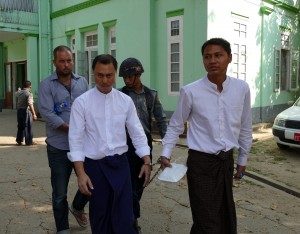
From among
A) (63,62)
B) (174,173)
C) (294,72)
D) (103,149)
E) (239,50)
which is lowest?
(174,173)

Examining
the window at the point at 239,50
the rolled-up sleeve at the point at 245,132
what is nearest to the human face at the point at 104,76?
the rolled-up sleeve at the point at 245,132

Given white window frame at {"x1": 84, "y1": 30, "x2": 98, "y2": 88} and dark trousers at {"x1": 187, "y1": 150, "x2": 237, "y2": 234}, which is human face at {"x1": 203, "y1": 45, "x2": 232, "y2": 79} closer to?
dark trousers at {"x1": 187, "y1": 150, "x2": 237, "y2": 234}

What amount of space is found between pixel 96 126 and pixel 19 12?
47.1 feet

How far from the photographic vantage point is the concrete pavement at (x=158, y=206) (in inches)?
168

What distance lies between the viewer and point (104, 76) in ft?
9.66

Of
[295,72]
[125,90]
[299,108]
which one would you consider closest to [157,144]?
[299,108]

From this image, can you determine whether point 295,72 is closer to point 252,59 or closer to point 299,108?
point 252,59

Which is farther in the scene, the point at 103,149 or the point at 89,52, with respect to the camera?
the point at 89,52

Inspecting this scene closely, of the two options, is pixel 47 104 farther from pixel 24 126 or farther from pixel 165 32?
pixel 165 32

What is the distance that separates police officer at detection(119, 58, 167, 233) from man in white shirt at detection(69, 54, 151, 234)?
738 mm

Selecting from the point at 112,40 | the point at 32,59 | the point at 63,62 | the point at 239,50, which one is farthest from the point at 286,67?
the point at 63,62

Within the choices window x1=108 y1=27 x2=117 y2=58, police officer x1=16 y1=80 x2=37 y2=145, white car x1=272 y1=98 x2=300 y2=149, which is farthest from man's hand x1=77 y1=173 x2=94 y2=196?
window x1=108 y1=27 x2=117 y2=58

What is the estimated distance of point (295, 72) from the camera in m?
15.2

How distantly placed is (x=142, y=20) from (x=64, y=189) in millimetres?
8602
